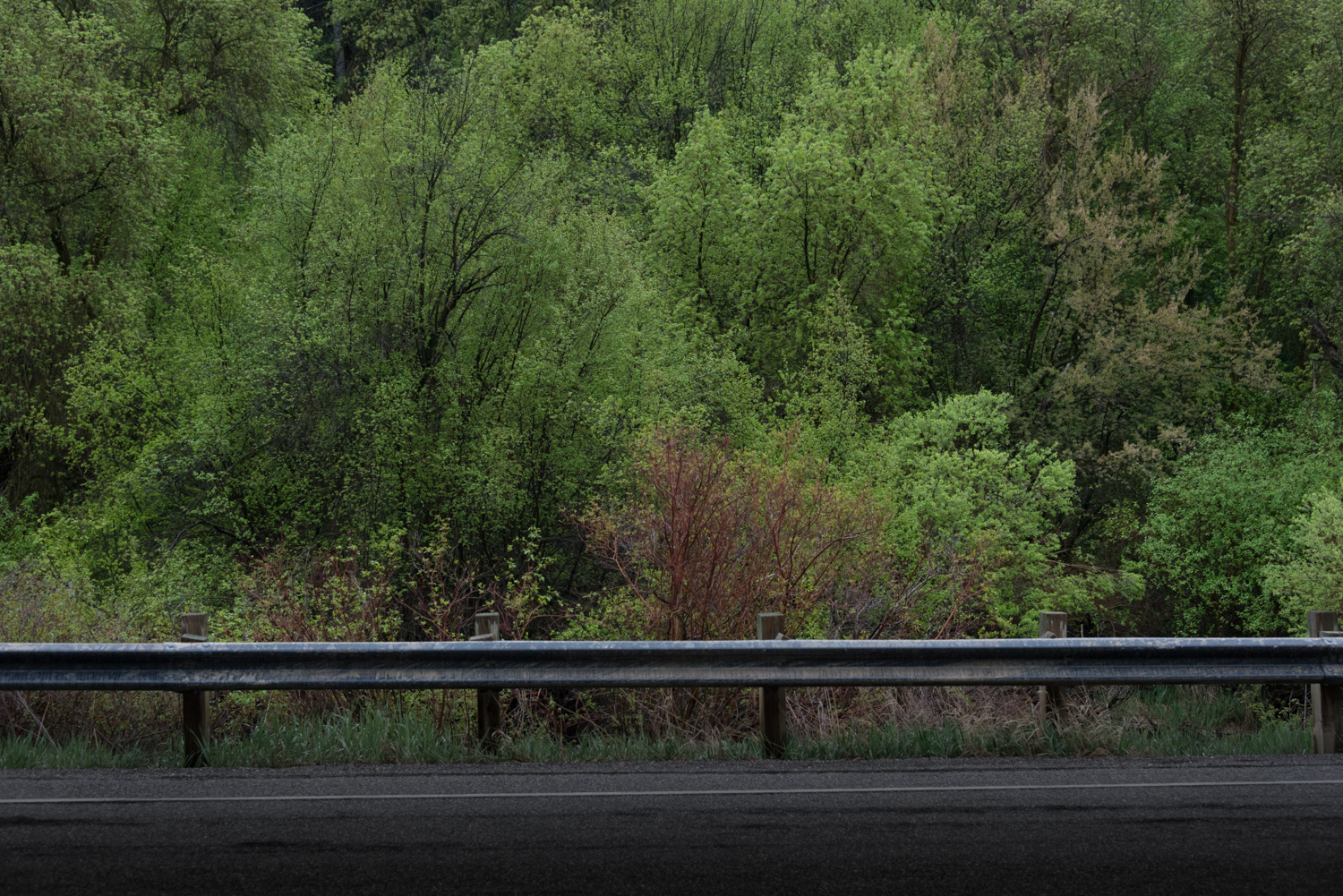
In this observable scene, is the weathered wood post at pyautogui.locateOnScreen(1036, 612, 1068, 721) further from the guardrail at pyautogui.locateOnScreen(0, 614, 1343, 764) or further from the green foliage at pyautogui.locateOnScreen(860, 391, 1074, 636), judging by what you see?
the green foliage at pyautogui.locateOnScreen(860, 391, 1074, 636)

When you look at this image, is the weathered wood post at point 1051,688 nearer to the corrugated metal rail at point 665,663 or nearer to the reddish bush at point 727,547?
the corrugated metal rail at point 665,663

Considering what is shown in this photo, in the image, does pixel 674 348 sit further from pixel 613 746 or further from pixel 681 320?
pixel 613 746

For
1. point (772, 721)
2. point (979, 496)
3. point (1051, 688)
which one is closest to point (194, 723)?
point (772, 721)

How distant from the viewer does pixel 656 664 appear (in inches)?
235

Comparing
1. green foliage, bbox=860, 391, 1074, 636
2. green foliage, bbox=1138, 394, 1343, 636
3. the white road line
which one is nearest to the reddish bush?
the white road line

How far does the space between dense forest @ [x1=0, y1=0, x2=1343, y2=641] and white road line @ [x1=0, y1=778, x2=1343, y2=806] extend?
3898mm

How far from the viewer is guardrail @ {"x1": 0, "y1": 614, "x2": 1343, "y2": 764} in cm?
579

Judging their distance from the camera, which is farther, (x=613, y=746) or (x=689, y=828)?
(x=613, y=746)

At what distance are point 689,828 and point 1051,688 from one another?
10.0ft

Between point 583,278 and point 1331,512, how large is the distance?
1435cm

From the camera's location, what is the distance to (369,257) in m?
21.5

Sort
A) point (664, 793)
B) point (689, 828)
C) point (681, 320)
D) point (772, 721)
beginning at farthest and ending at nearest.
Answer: point (681, 320) < point (772, 721) < point (664, 793) < point (689, 828)

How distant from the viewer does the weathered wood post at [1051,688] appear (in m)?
6.57

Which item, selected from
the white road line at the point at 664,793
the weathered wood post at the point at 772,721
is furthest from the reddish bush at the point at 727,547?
the white road line at the point at 664,793
